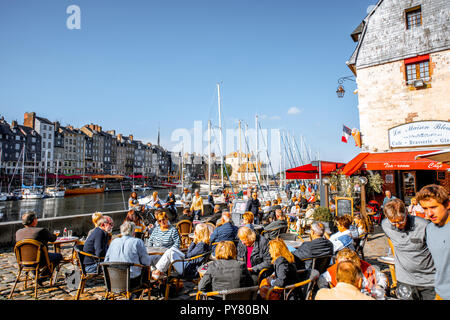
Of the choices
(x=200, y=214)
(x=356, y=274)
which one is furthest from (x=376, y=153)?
(x=356, y=274)

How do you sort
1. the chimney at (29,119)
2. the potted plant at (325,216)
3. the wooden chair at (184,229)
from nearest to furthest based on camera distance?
the wooden chair at (184,229), the potted plant at (325,216), the chimney at (29,119)

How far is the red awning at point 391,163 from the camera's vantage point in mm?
9969

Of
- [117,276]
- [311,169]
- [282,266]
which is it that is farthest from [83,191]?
[282,266]

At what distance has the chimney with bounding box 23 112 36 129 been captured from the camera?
77812 mm

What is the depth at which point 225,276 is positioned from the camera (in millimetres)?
3172

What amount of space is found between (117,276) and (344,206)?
9.80 metres

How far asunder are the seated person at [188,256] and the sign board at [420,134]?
1224 cm

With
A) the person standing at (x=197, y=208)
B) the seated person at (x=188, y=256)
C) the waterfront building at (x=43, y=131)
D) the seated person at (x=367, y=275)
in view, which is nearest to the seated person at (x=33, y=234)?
the seated person at (x=188, y=256)

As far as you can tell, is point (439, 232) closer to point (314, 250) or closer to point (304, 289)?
point (304, 289)

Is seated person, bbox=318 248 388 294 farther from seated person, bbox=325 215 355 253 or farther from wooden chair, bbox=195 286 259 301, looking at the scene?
seated person, bbox=325 215 355 253

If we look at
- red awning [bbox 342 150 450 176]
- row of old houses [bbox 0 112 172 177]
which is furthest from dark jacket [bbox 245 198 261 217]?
row of old houses [bbox 0 112 172 177]

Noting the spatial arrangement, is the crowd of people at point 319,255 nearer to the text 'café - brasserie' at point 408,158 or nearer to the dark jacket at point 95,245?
the dark jacket at point 95,245

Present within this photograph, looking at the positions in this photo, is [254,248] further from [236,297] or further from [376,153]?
[376,153]
